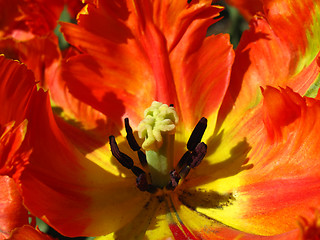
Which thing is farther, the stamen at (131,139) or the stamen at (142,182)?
the stamen at (131,139)

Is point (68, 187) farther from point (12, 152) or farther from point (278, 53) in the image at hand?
point (278, 53)

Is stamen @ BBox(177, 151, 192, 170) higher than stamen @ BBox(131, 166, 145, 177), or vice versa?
stamen @ BBox(177, 151, 192, 170)

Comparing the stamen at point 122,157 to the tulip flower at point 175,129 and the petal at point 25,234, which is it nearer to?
the tulip flower at point 175,129

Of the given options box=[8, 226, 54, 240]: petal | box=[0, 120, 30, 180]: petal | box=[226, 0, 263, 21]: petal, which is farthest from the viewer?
box=[226, 0, 263, 21]: petal

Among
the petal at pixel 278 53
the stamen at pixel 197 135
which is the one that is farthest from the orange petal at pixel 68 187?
the petal at pixel 278 53

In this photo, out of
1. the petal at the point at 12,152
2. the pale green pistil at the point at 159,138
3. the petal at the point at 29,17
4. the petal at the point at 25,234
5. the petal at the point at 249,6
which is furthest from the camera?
the petal at the point at 29,17

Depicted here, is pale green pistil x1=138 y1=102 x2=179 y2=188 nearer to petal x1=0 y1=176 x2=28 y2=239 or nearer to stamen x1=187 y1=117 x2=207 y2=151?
stamen x1=187 y1=117 x2=207 y2=151

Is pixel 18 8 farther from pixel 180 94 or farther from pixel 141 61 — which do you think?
pixel 180 94

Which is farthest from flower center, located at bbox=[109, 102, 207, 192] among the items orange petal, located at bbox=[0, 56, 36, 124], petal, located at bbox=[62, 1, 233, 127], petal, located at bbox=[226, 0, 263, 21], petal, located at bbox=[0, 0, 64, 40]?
petal, located at bbox=[0, 0, 64, 40]
